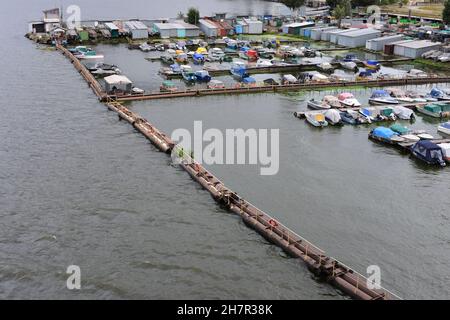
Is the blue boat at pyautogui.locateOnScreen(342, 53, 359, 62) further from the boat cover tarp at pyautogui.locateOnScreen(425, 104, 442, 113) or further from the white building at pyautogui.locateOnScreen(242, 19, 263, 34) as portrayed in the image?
the white building at pyautogui.locateOnScreen(242, 19, 263, 34)

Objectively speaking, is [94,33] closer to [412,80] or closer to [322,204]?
[412,80]

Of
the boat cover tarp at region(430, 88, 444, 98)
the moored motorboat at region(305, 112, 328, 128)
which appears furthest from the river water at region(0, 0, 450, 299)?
the boat cover tarp at region(430, 88, 444, 98)

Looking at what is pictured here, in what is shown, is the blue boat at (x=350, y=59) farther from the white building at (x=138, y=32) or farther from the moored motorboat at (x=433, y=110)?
the white building at (x=138, y=32)

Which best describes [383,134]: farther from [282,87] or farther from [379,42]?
[379,42]

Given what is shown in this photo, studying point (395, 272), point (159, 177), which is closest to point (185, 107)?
point (159, 177)

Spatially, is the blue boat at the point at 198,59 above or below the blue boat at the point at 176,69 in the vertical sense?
above

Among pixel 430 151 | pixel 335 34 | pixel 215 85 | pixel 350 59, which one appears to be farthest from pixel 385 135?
pixel 335 34

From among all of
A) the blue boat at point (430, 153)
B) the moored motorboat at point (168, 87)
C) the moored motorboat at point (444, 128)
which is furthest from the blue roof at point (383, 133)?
the moored motorboat at point (168, 87)
